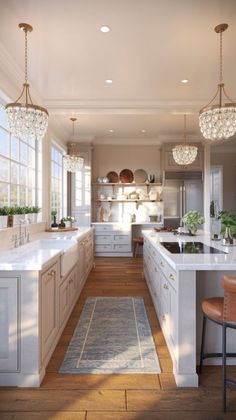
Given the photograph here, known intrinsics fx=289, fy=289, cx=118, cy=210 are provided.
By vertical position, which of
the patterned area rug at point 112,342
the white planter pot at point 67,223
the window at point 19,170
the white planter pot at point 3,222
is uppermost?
the window at point 19,170

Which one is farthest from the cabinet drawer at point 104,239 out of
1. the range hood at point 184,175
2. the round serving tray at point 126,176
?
the range hood at point 184,175

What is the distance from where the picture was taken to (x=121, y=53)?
3.25 meters

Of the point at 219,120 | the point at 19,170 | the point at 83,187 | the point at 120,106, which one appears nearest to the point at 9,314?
the point at 19,170

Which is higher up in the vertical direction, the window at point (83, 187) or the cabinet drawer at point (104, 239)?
the window at point (83, 187)

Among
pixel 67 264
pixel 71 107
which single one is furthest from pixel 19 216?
pixel 71 107

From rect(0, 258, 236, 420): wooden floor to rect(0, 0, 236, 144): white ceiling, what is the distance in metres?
3.01

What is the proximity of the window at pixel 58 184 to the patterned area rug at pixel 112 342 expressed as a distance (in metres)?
3.04

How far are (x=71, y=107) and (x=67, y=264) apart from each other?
283cm

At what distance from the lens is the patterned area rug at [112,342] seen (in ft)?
7.74

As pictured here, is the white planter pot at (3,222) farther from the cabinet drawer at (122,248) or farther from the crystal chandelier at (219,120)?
the cabinet drawer at (122,248)

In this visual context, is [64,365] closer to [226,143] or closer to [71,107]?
[71,107]

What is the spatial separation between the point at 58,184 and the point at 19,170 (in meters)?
2.71

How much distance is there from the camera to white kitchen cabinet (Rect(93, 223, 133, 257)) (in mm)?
7367

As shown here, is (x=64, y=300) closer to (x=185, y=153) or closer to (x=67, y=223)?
(x=67, y=223)
